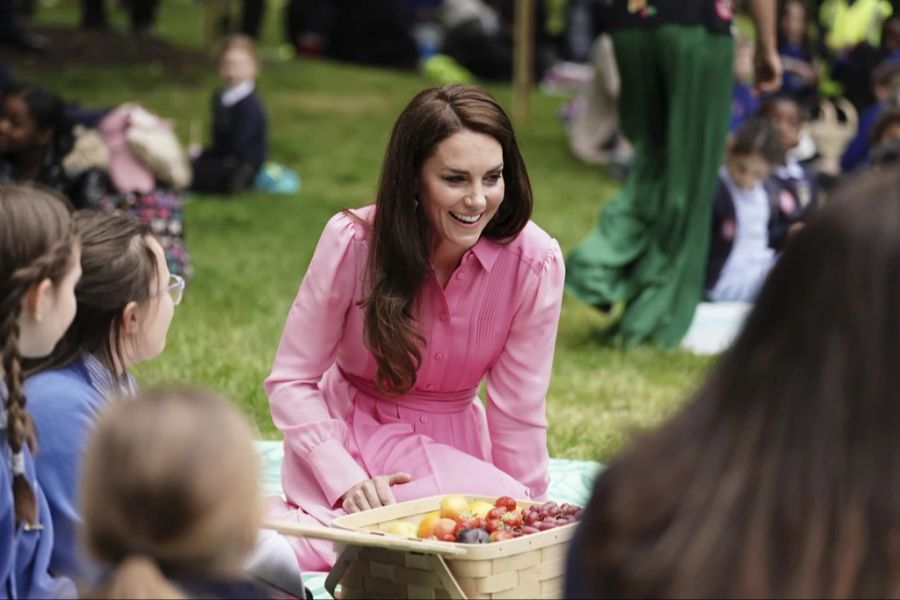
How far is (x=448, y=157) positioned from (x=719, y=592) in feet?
7.05

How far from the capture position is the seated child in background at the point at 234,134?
9797 millimetres

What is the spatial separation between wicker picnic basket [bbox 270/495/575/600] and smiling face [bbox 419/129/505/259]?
0.89 metres

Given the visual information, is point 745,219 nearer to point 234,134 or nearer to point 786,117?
point 786,117

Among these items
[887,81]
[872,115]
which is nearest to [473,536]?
[872,115]

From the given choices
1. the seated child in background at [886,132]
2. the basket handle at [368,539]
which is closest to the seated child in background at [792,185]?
the seated child in background at [886,132]

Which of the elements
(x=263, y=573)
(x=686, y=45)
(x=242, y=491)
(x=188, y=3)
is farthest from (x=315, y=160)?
(x=188, y=3)

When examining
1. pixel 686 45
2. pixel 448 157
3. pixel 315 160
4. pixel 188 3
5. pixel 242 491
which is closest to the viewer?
pixel 242 491

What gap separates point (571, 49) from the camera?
1755cm

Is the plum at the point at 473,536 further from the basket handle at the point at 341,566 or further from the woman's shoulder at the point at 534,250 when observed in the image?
the woman's shoulder at the point at 534,250

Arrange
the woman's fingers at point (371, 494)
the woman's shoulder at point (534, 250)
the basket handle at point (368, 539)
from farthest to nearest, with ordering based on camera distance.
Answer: the woman's shoulder at point (534, 250) < the woman's fingers at point (371, 494) < the basket handle at point (368, 539)

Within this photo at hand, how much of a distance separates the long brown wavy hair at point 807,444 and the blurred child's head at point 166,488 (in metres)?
0.57

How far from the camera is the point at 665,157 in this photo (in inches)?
238

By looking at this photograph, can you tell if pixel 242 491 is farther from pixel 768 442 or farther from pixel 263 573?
pixel 263 573

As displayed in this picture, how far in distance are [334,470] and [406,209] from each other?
65 centimetres
